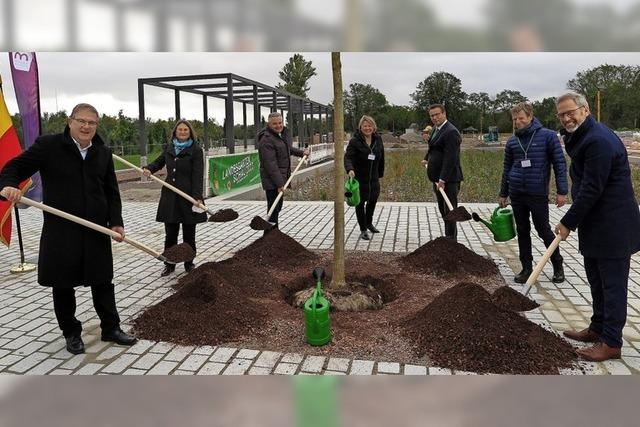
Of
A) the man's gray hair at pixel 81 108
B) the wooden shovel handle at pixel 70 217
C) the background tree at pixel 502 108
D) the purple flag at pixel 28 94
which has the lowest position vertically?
the wooden shovel handle at pixel 70 217

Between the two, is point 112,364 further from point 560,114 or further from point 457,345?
point 560,114

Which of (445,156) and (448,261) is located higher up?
(445,156)

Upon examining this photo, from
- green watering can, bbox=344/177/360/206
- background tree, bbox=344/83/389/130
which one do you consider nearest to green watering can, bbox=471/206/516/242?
green watering can, bbox=344/177/360/206

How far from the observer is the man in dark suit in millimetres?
6727

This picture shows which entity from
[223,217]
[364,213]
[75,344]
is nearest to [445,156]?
[364,213]

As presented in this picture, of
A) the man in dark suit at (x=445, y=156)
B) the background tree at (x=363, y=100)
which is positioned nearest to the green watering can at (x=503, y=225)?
the man in dark suit at (x=445, y=156)

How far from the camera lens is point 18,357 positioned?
3854 millimetres

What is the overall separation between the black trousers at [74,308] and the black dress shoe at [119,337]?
3cm

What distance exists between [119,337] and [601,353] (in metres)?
3.40

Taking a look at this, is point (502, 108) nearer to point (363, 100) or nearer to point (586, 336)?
point (363, 100)

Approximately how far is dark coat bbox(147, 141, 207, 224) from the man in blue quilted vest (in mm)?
3339

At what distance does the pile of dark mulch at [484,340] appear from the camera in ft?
11.8

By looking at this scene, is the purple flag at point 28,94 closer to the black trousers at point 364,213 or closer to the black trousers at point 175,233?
the black trousers at point 175,233

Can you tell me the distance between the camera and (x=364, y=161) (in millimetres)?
7789
